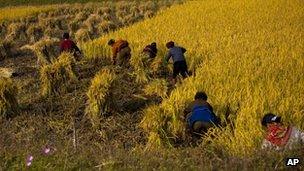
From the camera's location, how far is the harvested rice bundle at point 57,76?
14363 millimetres

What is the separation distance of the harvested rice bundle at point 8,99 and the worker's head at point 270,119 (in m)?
6.40

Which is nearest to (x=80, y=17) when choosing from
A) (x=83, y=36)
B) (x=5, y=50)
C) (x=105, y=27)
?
(x=105, y=27)

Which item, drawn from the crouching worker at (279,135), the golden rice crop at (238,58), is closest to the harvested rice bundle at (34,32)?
the golden rice crop at (238,58)

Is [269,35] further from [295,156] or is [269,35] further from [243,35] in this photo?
[295,156]

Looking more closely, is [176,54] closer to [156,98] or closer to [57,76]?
[156,98]

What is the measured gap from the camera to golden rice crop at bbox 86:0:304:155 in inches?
362

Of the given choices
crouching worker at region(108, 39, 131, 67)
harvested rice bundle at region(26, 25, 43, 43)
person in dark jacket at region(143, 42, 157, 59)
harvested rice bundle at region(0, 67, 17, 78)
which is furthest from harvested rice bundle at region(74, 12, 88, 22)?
person in dark jacket at region(143, 42, 157, 59)

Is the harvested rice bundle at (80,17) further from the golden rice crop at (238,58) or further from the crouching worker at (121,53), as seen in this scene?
the crouching worker at (121,53)

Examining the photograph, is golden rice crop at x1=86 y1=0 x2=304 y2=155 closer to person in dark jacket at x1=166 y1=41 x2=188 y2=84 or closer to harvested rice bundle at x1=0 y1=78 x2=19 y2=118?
person in dark jacket at x1=166 y1=41 x2=188 y2=84

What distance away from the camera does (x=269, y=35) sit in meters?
17.5

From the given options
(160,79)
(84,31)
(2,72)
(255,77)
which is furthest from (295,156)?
(84,31)

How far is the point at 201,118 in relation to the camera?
9.78m

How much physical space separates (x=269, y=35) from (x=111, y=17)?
629 inches

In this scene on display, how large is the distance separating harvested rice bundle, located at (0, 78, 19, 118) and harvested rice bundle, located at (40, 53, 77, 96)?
1200mm
